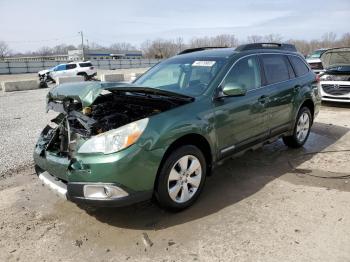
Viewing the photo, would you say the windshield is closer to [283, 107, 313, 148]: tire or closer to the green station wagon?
the green station wagon

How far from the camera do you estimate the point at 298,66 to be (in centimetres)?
614

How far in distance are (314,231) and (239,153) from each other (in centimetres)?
148

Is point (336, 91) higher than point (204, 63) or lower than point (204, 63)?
lower

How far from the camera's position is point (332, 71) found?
35.8ft

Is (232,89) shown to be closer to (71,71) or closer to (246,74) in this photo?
(246,74)

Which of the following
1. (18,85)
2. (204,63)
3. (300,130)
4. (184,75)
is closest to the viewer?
(204,63)

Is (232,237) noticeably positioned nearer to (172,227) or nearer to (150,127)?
(172,227)

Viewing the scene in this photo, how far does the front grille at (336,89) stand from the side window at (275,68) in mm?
5650

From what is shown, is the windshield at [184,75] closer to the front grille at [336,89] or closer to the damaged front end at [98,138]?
the damaged front end at [98,138]

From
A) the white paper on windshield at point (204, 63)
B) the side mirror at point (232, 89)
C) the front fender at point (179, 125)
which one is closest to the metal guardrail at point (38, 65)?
the white paper on windshield at point (204, 63)

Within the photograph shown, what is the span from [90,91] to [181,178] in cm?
134

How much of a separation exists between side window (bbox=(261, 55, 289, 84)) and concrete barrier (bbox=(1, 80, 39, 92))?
1921cm

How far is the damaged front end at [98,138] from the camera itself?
3336 millimetres

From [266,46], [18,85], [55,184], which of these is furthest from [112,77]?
[55,184]
